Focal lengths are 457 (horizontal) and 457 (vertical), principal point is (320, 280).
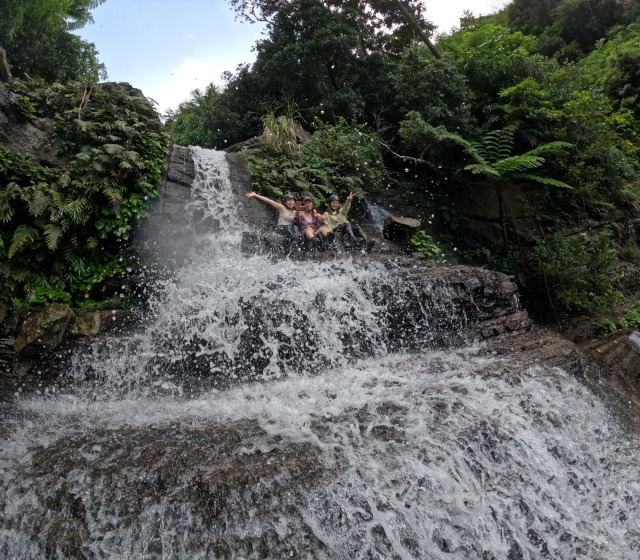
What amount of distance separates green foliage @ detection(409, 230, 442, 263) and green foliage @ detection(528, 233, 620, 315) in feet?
7.27

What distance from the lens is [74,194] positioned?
7902 mm

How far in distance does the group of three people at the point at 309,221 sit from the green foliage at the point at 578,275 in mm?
3885

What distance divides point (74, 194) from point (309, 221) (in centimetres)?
432

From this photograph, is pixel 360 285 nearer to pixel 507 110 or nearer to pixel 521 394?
pixel 521 394

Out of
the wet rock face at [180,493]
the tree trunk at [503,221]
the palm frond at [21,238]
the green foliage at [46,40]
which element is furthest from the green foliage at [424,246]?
the green foliage at [46,40]

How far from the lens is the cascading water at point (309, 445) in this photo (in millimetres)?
3393

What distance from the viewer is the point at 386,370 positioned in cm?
599

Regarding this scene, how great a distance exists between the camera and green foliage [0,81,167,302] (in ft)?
23.9

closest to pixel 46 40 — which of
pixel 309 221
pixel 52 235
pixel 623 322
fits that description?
pixel 52 235

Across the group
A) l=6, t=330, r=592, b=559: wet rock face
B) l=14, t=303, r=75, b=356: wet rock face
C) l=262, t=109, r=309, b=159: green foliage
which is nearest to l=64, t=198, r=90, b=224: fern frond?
l=14, t=303, r=75, b=356: wet rock face

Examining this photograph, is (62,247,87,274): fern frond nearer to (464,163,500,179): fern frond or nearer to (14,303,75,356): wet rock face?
(14,303,75,356): wet rock face

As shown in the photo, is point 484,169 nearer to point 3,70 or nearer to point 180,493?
point 180,493

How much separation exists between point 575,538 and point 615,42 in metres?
17.5

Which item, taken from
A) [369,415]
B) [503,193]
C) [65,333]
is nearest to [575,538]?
[369,415]
